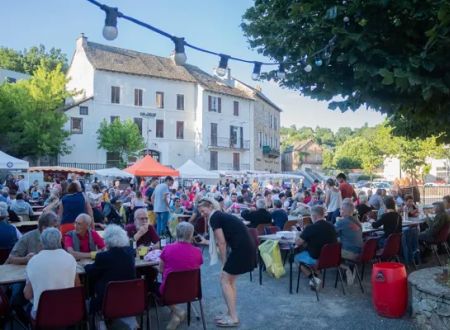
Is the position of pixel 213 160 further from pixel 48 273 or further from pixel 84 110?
pixel 48 273

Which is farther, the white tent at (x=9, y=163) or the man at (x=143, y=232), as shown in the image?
the white tent at (x=9, y=163)

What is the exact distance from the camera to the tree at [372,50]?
417 cm

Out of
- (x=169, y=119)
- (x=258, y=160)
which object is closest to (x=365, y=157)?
(x=258, y=160)

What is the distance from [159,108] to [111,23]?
3227 centimetres

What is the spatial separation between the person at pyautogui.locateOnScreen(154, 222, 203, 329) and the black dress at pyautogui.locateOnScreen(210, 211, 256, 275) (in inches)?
13.6

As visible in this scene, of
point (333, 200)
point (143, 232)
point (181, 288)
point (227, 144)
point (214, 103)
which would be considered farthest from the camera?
point (227, 144)

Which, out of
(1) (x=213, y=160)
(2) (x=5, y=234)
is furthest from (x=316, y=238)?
(1) (x=213, y=160)

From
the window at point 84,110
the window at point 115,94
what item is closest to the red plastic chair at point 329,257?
the window at point 84,110

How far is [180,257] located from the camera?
4.84m

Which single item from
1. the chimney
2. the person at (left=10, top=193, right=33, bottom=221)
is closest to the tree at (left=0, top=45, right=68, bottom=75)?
the chimney

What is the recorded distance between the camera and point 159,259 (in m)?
5.12

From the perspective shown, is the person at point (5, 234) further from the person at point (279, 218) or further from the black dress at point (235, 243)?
the person at point (279, 218)

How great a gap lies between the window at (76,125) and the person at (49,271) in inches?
1186

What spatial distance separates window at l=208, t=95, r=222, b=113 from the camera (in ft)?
127
